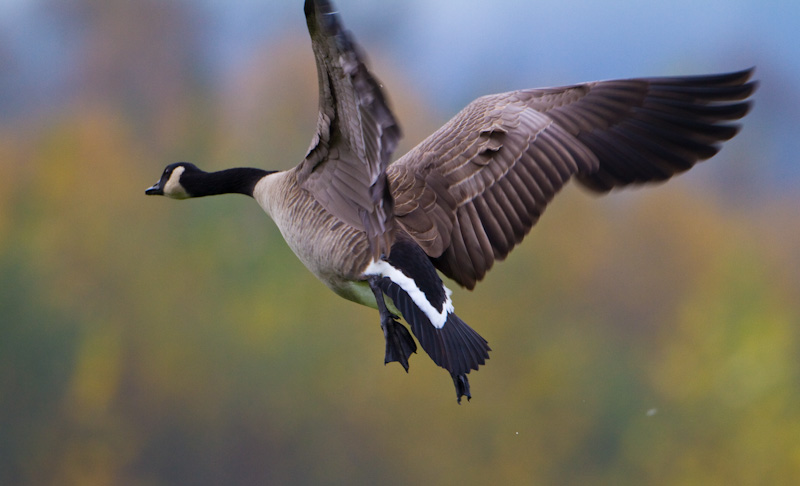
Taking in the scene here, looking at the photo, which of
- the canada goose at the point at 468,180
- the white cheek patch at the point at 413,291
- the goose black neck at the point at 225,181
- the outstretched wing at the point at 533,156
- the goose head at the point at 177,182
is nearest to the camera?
the white cheek patch at the point at 413,291

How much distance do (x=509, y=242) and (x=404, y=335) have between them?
0.68 metres

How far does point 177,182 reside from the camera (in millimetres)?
4430

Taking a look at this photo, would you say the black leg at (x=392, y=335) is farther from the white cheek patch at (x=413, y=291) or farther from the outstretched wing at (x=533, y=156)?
the outstretched wing at (x=533, y=156)

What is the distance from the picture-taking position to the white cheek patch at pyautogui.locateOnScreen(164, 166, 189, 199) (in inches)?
174

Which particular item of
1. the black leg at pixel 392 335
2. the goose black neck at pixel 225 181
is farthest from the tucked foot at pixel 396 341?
the goose black neck at pixel 225 181

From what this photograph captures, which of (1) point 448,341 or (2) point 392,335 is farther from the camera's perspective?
(2) point 392,335

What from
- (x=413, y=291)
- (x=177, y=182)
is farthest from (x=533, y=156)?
(x=177, y=182)

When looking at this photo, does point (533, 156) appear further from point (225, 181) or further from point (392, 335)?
point (225, 181)

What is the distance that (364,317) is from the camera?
10281 millimetres

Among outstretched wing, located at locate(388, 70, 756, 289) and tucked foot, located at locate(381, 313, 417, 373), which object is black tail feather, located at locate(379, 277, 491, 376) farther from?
outstretched wing, located at locate(388, 70, 756, 289)

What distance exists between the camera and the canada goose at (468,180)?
321 centimetres

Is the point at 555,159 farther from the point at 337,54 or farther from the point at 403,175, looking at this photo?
the point at 337,54

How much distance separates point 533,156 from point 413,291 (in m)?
0.90

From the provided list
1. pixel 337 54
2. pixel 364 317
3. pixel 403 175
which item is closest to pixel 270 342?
pixel 364 317
